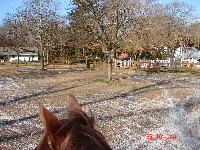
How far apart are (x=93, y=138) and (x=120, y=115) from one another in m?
5.15

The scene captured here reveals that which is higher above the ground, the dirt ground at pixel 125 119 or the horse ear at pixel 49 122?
the horse ear at pixel 49 122

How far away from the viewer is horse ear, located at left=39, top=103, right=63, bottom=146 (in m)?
0.56

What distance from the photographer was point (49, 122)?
577 millimetres

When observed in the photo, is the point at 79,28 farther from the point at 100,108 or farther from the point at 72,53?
the point at 72,53

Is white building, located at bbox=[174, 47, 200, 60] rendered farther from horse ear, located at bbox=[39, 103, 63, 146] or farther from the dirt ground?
horse ear, located at bbox=[39, 103, 63, 146]

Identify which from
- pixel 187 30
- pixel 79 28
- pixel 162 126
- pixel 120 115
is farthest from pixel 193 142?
pixel 187 30

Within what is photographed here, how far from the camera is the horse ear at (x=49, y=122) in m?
0.56
